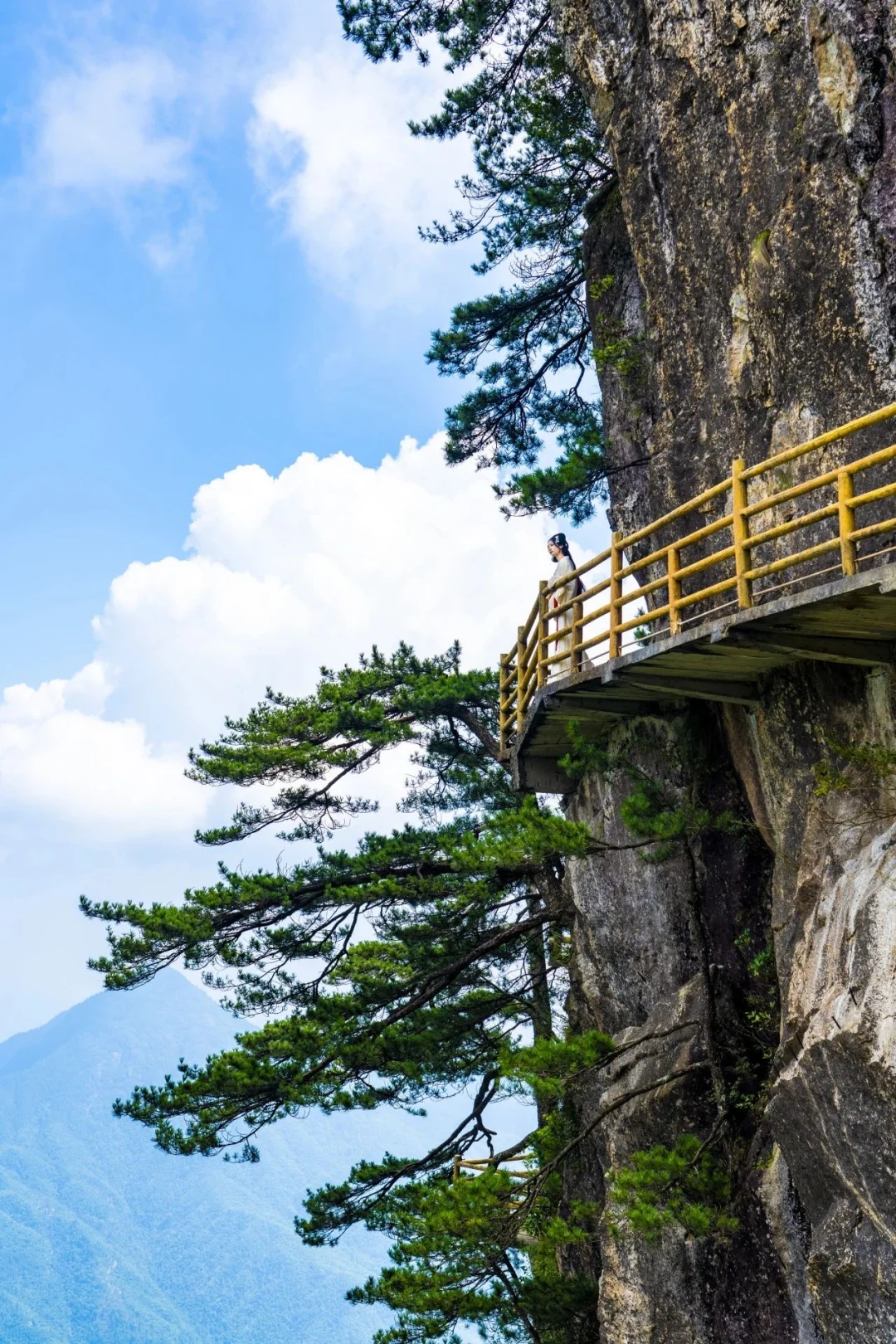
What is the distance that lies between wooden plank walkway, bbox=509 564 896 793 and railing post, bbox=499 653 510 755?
1.47 m

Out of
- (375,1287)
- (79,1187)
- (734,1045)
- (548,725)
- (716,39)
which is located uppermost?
(716,39)

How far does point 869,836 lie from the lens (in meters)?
9.95

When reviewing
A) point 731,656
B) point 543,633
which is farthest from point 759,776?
point 543,633

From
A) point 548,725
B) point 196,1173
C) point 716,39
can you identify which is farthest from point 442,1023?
point 196,1173

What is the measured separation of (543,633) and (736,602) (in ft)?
13.3

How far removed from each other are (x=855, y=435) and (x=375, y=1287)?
12829 millimetres

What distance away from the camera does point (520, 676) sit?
15438mm

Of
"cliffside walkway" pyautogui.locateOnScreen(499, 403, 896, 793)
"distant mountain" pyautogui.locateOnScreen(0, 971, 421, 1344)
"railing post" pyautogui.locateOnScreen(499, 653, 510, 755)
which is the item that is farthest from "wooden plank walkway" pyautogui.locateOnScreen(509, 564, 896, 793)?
"distant mountain" pyautogui.locateOnScreen(0, 971, 421, 1344)

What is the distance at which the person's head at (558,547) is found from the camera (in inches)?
577

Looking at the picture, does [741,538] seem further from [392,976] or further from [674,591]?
[392,976]

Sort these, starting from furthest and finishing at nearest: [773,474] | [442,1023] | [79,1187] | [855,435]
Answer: [79,1187] < [442,1023] < [773,474] < [855,435]

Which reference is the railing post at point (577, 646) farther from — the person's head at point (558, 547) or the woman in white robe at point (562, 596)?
the person's head at point (558, 547)

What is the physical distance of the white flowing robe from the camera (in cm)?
1357

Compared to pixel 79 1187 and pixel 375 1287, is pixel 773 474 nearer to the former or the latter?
pixel 375 1287
